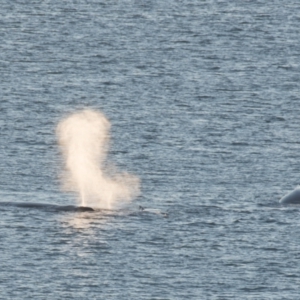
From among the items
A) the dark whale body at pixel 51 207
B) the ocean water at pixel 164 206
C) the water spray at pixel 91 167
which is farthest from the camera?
the water spray at pixel 91 167

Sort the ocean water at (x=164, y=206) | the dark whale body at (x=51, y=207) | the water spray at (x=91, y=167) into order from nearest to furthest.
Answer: the ocean water at (x=164, y=206) < the dark whale body at (x=51, y=207) < the water spray at (x=91, y=167)

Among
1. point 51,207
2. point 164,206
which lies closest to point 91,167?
point 164,206

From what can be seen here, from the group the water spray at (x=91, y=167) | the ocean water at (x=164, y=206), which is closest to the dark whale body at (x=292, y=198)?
the ocean water at (x=164, y=206)

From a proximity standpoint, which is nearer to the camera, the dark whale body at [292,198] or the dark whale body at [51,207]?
the dark whale body at [51,207]

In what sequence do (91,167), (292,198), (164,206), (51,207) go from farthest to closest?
(91,167) < (292,198) < (164,206) < (51,207)

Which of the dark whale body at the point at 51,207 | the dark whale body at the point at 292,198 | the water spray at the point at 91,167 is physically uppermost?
the water spray at the point at 91,167

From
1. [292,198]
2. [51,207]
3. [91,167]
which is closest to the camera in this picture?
[51,207]

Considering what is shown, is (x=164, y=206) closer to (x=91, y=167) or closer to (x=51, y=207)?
(x=51, y=207)

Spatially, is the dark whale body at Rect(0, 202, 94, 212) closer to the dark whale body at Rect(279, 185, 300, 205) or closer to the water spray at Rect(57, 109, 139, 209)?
the water spray at Rect(57, 109, 139, 209)

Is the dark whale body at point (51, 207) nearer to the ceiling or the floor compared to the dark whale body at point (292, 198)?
nearer to the floor

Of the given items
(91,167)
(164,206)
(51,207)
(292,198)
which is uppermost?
(91,167)

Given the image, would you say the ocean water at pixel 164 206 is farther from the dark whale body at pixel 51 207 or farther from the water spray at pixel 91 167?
the water spray at pixel 91 167

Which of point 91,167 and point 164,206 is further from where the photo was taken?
point 91,167

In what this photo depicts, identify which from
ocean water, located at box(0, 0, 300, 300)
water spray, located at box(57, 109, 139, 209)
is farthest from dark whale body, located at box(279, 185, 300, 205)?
water spray, located at box(57, 109, 139, 209)
